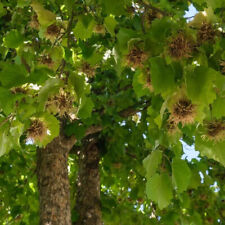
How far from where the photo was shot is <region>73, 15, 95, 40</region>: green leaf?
1.85 meters

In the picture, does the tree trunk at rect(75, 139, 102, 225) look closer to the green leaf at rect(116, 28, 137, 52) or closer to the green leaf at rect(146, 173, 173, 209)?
the green leaf at rect(146, 173, 173, 209)

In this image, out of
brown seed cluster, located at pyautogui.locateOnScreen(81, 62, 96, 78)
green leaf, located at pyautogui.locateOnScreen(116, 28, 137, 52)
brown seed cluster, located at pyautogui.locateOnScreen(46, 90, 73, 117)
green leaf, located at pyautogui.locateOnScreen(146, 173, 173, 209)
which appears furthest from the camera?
brown seed cluster, located at pyautogui.locateOnScreen(81, 62, 96, 78)

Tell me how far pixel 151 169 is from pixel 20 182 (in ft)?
10.6

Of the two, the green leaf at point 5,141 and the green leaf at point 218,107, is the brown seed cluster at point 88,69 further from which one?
the green leaf at point 218,107

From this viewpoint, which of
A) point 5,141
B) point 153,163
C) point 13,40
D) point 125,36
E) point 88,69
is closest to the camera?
point 125,36

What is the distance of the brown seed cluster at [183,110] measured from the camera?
1.46m

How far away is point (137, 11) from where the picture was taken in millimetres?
2240

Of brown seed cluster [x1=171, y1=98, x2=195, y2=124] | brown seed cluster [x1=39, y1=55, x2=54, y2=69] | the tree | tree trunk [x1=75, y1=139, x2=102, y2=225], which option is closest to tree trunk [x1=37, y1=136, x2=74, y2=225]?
the tree

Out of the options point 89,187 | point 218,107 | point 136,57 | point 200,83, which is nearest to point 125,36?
point 136,57

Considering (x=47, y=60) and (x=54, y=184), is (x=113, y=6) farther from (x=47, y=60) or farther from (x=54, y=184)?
(x=54, y=184)

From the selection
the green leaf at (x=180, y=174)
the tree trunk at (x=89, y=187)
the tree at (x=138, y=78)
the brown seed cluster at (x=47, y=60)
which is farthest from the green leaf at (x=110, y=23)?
the tree trunk at (x=89, y=187)

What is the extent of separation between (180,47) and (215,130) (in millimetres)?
447

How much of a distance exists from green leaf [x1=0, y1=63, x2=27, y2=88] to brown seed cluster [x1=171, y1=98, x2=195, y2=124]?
23.4 inches

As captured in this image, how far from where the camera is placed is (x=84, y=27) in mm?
1882
